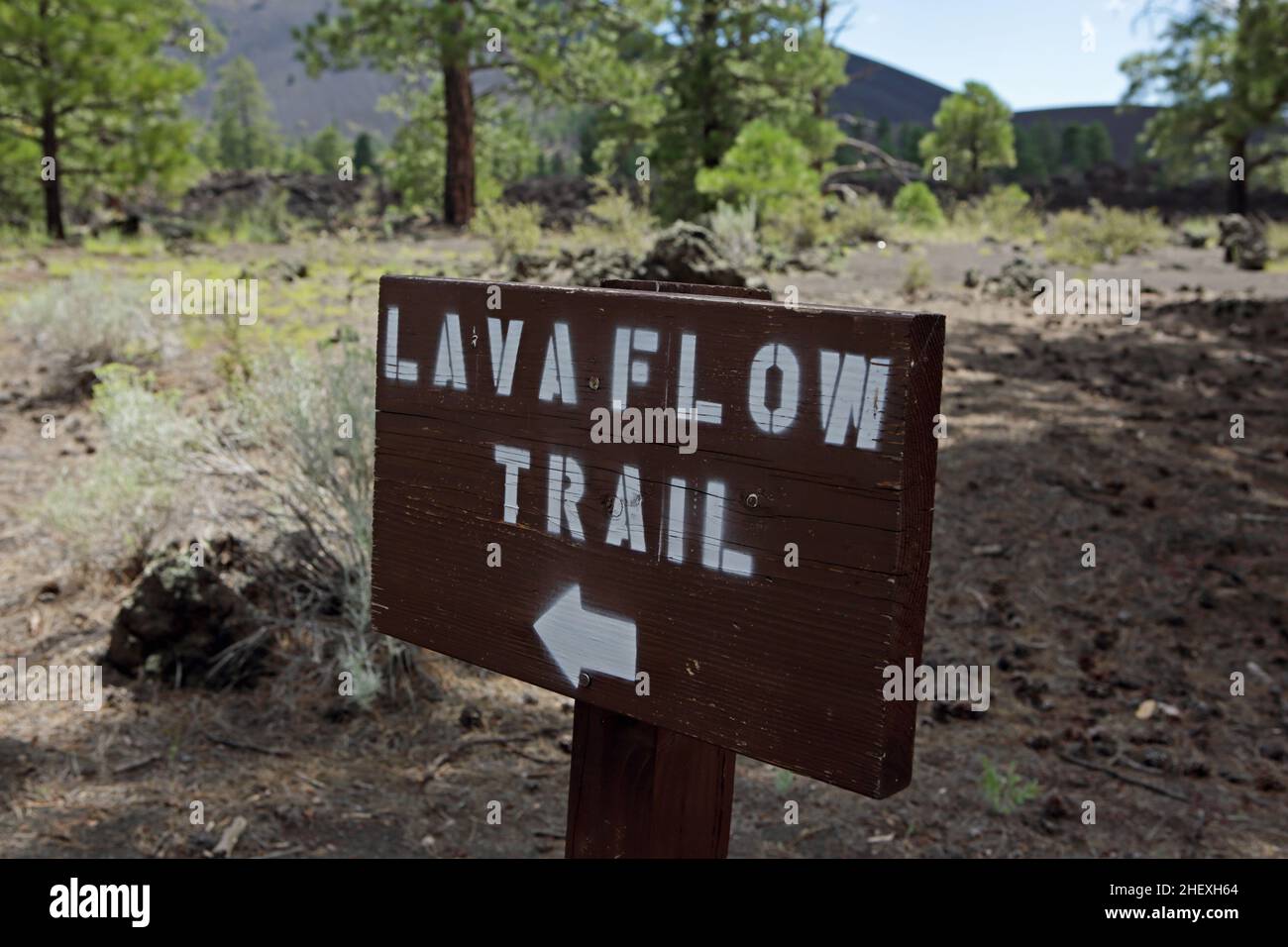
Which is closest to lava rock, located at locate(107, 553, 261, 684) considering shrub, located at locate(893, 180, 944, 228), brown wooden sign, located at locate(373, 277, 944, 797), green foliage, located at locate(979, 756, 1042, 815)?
green foliage, located at locate(979, 756, 1042, 815)

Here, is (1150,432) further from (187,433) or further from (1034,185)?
(1034,185)

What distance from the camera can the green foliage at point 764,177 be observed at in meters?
14.6

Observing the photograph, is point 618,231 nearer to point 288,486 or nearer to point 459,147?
point 459,147

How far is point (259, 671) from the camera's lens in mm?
4180

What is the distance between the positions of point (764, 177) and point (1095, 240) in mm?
4569

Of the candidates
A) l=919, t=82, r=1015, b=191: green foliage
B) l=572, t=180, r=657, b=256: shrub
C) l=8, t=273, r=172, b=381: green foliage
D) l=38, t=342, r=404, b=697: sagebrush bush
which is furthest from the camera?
l=919, t=82, r=1015, b=191: green foliage

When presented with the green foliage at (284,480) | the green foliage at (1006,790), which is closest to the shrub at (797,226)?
the green foliage at (284,480)

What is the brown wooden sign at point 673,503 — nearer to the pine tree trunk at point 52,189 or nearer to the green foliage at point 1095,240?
the green foliage at point 1095,240

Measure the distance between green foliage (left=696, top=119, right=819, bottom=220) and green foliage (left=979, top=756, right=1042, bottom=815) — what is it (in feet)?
37.1

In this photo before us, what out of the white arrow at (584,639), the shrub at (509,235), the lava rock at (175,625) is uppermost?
the shrub at (509,235)

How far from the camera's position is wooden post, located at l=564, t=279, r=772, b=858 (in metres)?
1.64

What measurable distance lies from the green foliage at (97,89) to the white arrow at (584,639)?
1586 cm

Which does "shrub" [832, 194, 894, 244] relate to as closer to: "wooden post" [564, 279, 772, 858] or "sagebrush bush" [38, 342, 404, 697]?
"sagebrush bush" [38, 342, 404, 697]

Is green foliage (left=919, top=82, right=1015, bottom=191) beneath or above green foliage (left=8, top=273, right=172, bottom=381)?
above
